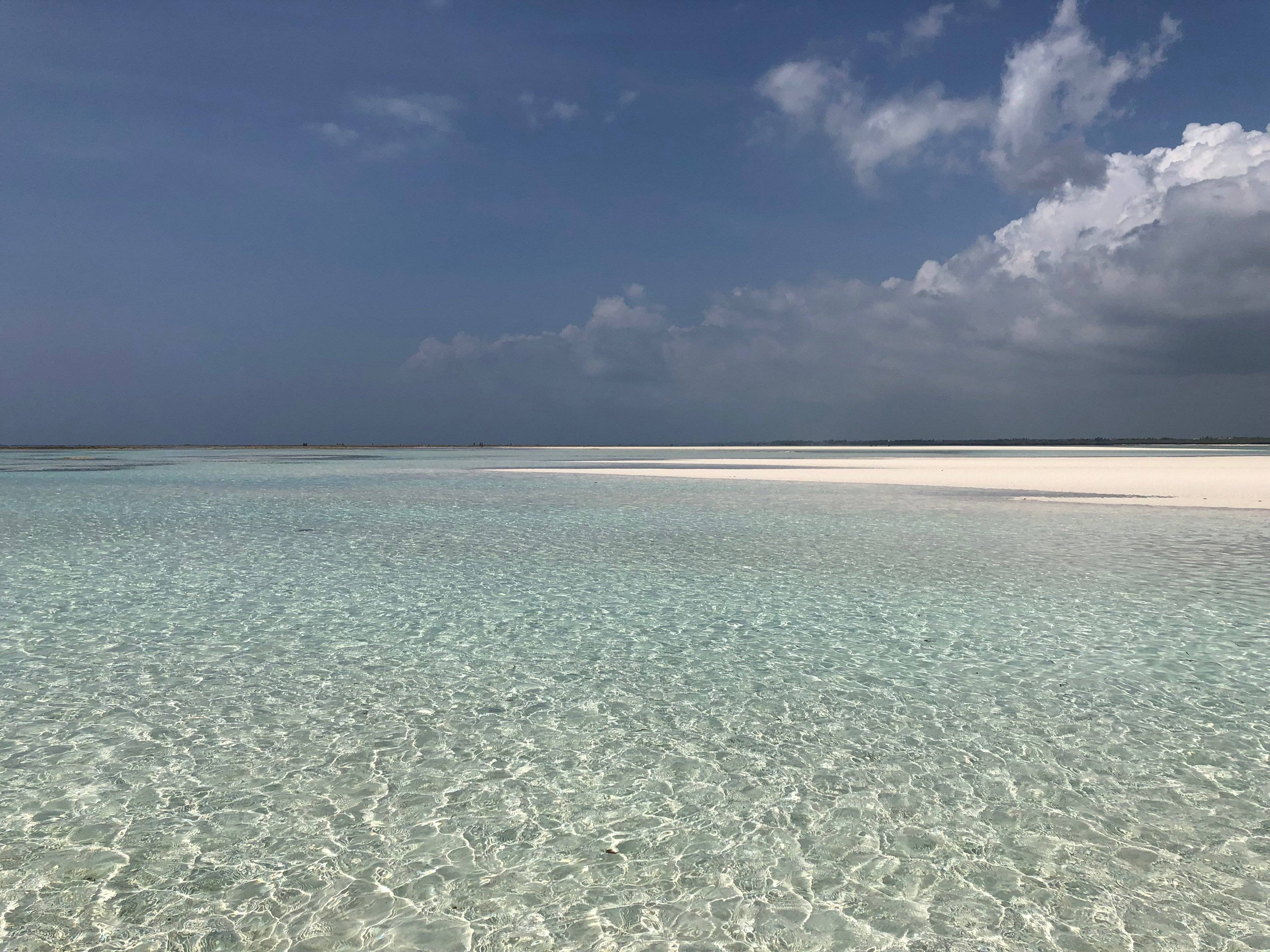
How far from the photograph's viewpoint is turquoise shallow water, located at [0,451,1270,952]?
316 centimetres

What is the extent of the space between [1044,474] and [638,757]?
3469 cm

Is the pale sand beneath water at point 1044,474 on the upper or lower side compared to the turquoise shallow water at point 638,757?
upper

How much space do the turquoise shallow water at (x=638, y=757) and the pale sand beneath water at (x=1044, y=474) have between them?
12819mm

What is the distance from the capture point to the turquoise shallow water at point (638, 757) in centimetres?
316

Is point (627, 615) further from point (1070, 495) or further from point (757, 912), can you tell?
point (1070, 495)

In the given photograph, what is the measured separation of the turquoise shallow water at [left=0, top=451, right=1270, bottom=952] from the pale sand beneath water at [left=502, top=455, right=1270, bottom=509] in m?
12.8

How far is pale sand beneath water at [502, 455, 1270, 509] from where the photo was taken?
2216cm

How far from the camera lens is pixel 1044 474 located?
115 ft

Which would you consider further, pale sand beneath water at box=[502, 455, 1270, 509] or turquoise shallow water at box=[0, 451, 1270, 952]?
pale sand beneath water at box=[502, 455, 1270, 509]

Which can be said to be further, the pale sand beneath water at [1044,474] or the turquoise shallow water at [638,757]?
the pale sand beneath water at [1044,474]

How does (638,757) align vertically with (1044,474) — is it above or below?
below

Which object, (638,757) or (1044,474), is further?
(1044,474)

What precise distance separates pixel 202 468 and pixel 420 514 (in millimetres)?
33573

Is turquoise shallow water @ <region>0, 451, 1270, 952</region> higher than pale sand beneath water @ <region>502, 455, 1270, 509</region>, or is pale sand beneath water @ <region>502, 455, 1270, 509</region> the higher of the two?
pale sand beneath water @ <region>502, 455, 1270, 509</region>
